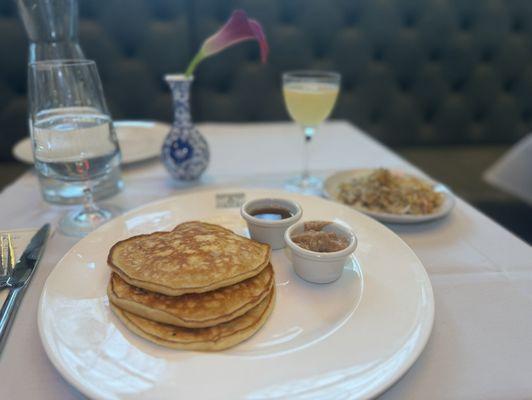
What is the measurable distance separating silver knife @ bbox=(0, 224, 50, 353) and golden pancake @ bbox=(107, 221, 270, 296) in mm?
161

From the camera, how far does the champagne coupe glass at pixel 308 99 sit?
121 centimetres

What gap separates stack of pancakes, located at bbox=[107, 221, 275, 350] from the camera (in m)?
0.60

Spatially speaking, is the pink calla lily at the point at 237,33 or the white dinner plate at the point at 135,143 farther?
the white dinner plate at the point at 135,143

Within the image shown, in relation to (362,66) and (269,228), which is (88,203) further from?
(362,66)

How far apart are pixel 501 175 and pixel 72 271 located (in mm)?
2029

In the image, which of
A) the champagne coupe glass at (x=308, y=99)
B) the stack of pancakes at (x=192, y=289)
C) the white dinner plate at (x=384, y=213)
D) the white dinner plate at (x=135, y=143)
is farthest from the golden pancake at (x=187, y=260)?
the white dinner plate at (x=135, y=143)

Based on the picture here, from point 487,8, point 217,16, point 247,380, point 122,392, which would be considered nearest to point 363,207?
point 247,380

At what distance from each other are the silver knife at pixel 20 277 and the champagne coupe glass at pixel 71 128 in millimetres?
71

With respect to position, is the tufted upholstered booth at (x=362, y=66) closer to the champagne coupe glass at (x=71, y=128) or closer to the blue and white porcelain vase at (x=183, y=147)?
the blue and white porcelain vase at (x=183, y=147)

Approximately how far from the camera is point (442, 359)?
23.0 inches

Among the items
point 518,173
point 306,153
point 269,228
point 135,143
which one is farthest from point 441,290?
point 518,173

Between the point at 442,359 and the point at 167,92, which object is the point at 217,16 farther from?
the point at 442,359

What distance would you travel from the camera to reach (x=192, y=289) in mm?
642

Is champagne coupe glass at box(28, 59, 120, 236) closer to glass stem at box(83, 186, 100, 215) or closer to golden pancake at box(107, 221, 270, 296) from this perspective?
glass stem at box(83, 186, 100, 215)
